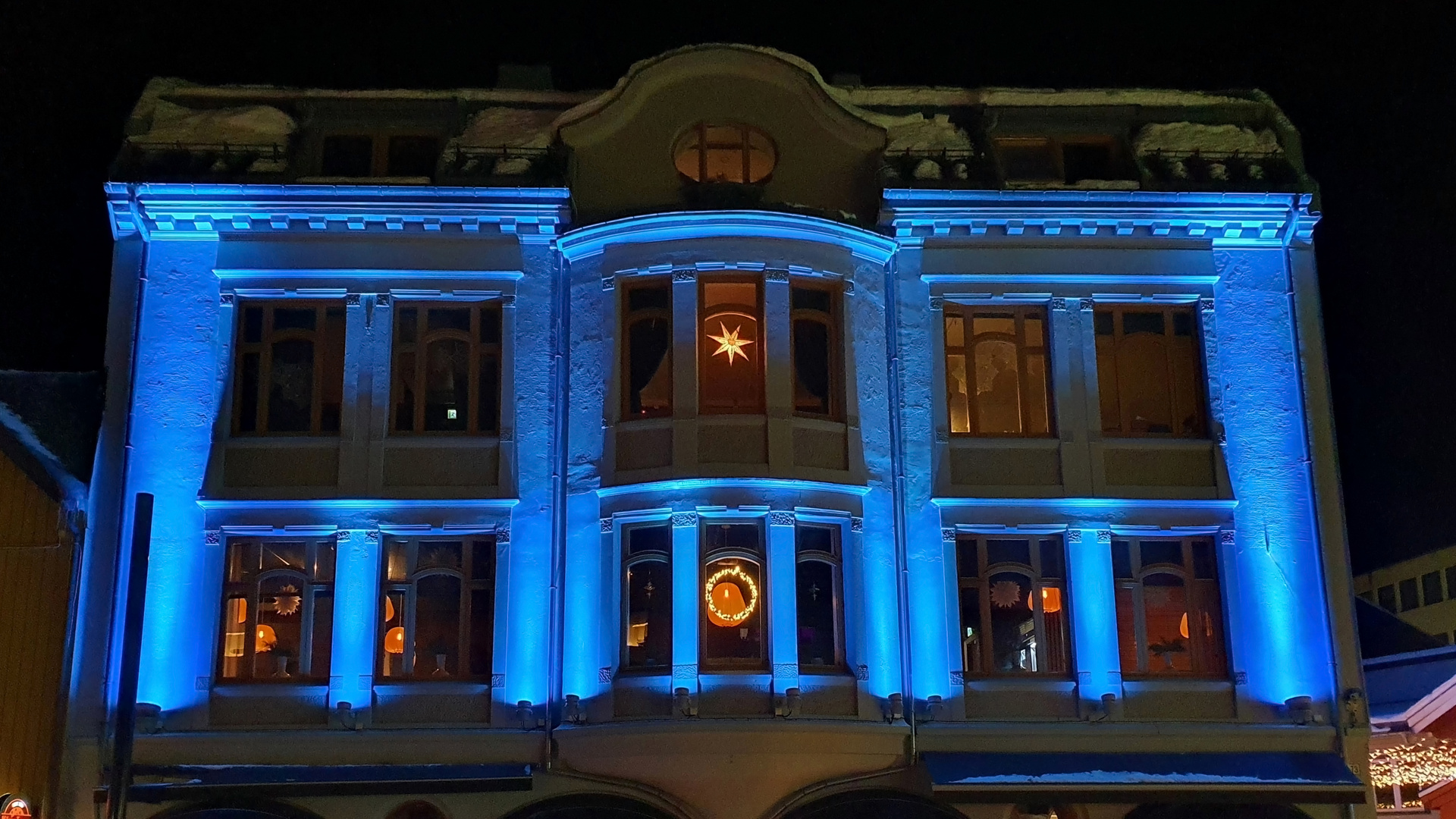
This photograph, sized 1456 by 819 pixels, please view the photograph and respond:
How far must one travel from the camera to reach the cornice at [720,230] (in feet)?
61.8

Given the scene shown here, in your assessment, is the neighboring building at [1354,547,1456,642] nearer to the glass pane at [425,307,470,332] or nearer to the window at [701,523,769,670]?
the window at [701,523,769,670]

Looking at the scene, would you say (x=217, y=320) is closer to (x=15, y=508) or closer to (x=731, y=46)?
(x=15, y=508)

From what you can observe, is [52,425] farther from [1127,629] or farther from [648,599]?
[1127,629]

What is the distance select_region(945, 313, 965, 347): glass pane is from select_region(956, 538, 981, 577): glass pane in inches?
112

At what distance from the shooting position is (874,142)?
20531 millimetres

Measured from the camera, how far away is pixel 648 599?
59.7 ft

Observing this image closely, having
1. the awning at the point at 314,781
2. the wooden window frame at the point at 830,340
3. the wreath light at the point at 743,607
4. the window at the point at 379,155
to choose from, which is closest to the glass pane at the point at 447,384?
the window at the point at 379,155

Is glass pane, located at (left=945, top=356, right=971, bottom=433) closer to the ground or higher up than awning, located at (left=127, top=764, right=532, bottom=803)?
higher up

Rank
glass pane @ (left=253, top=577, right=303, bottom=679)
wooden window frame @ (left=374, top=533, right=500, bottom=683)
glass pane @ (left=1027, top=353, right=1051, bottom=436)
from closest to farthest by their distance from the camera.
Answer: wooden window frame @ (left=374, top=533, right=500, bottom=683) < glass pane @ (left=253, top=577, right=303, bottom=679) < glass pane @ (left=1027, top=353, right=1051, bottom=436)

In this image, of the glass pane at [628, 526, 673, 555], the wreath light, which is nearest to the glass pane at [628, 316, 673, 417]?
the glass pane at [628, 526, 673, 555]

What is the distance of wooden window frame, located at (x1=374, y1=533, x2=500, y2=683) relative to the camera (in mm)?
18281

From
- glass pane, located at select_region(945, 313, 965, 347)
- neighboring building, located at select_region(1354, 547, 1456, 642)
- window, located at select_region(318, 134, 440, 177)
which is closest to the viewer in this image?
glass pane, located at select_region(945, 313, 965, 347)

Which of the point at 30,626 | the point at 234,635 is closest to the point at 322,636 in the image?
the point at 234,635

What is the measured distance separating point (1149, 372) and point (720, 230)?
21.3 feet
